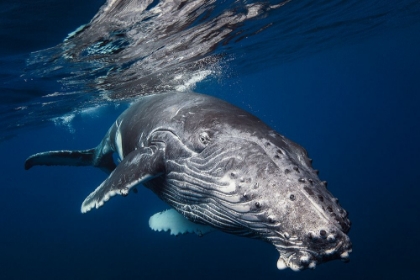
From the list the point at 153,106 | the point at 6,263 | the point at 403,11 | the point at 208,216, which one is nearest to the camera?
the point at 208,216

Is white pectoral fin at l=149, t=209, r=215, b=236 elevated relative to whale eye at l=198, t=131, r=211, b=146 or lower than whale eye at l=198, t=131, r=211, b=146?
lower

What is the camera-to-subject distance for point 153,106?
6559 mm

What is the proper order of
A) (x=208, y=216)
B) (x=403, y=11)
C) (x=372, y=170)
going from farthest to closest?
(x=372, y=170), (x=403, y=11), (x=208, y=216)

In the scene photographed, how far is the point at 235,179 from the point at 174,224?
281 cm

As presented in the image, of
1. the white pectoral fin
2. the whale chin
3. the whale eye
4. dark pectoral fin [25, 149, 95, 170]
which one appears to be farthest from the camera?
dark pectoral fin [25, 149, 95, 170]

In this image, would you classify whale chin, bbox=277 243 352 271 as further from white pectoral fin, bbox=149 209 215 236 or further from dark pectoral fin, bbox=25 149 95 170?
dark pectoral fin, bbox=25 149 95 170

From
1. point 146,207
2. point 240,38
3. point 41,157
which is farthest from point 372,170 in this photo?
point 41,157

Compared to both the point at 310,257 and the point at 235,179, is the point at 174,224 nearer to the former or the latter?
the point at 235,179

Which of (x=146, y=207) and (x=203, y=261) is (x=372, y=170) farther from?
(x=203, y=261)

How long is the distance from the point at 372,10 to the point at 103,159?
20563 millimetres

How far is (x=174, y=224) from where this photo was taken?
236 inches

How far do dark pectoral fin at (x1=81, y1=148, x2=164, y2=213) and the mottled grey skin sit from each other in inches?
0.6

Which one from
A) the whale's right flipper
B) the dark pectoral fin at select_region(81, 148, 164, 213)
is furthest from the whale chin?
the whale's right flipper

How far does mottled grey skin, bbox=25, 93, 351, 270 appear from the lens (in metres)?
2.96
